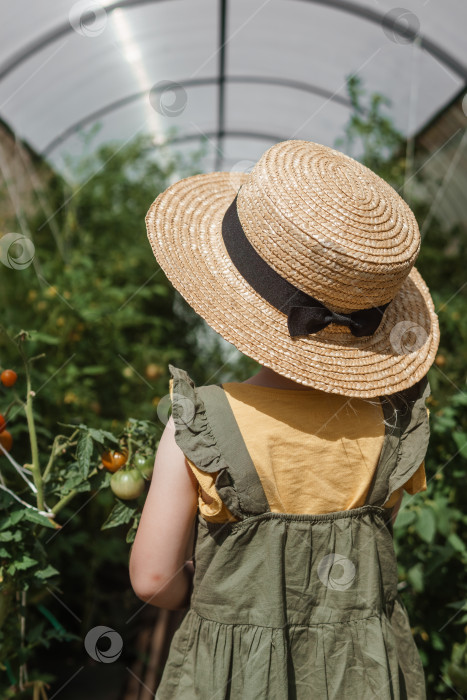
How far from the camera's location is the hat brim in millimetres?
852

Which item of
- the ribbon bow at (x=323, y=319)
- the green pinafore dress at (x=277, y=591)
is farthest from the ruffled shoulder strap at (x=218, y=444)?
the ribbon bow at (x=323, y=319)

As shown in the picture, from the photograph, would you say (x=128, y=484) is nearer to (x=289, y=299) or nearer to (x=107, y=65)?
(x=289, y=299)

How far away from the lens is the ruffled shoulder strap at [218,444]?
790mm

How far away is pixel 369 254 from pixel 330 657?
0.57 metres

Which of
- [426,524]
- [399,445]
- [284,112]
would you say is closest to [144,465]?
[399,445]

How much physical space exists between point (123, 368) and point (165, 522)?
5.14 feet

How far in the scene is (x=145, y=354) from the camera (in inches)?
104

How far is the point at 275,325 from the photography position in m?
0.87

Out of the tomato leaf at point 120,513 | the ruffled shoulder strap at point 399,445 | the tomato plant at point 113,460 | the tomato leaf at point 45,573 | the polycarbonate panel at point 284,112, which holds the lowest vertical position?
the polycarbonate panel at point 284,112

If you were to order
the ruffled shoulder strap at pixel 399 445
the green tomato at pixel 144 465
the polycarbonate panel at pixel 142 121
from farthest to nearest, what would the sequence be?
the polycarbonate panel at pixel 142 121 < the green tomato at pixel 144 465 < the ruffled shoulder strap at pixel 399 445

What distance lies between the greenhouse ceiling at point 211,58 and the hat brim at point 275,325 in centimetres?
169

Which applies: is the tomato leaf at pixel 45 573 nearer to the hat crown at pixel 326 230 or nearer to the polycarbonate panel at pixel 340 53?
the hat crown at pixel 326 230

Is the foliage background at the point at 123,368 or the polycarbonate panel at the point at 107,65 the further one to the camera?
the polycarbonate panel at the point at 107,65

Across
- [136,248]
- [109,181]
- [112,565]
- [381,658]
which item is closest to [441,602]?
[381,658]
